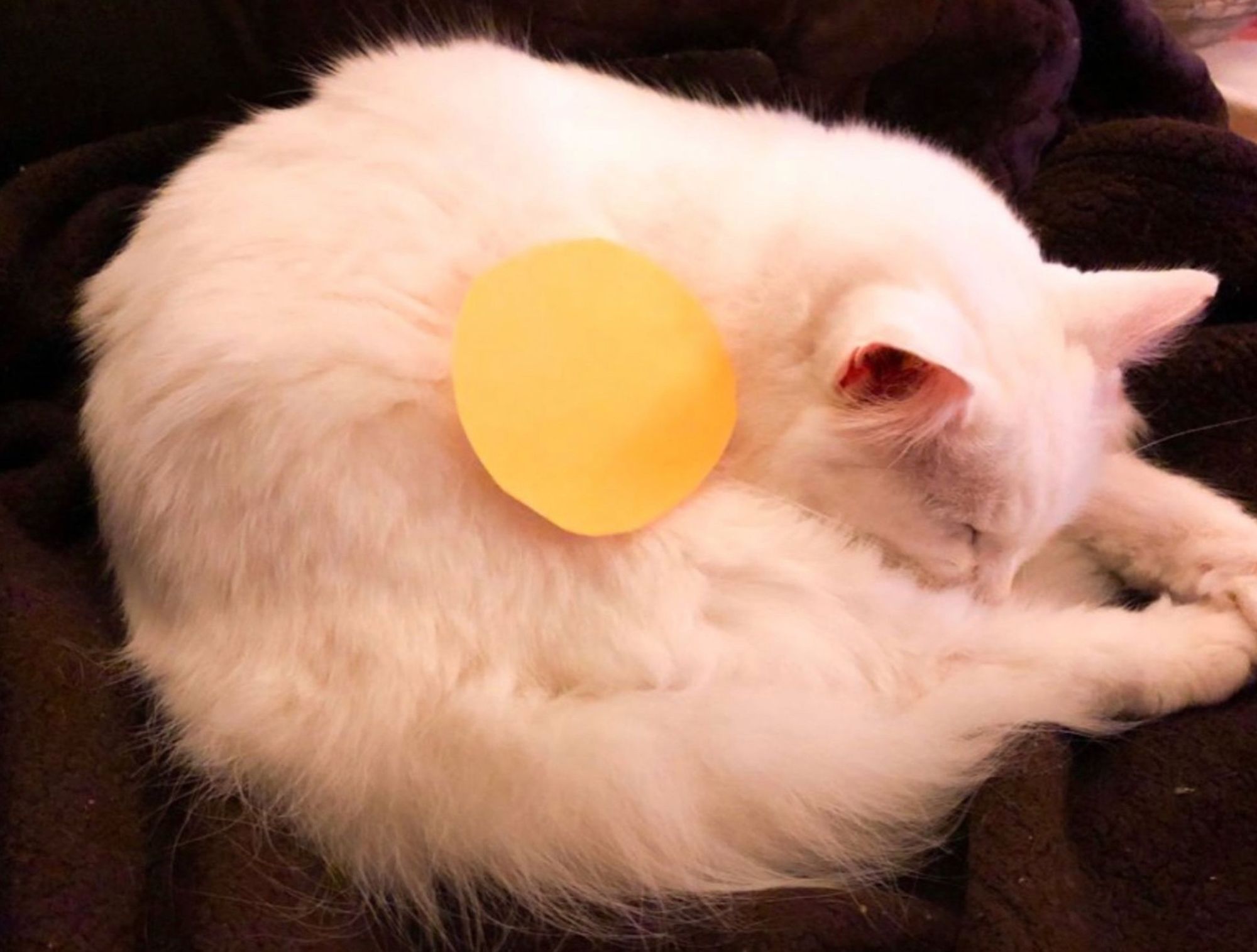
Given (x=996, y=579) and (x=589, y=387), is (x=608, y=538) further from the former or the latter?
(x=996, y=579)

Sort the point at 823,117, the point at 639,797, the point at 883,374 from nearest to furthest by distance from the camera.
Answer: the point at 639,797, the point at 883,374, the point at 823,117

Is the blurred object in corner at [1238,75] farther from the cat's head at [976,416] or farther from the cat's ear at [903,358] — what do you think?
the cat's ear at [903,358]

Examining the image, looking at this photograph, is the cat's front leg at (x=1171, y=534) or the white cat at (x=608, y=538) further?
the cat's front leg at (x=1171, y=534)

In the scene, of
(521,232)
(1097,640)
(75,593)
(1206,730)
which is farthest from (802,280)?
(75,593)

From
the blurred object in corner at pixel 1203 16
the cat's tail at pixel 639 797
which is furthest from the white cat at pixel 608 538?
the blurred object in corner at pixel 1203 16

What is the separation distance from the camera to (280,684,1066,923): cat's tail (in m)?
0.73

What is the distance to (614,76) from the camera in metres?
1.21

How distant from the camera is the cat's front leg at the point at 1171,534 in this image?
95 cm

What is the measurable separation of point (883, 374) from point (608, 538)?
261 mm

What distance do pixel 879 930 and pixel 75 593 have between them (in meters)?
0.74

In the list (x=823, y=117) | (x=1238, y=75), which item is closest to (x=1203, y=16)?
(x=1238, y=75)

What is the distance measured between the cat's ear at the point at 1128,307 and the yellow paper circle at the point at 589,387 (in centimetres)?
34

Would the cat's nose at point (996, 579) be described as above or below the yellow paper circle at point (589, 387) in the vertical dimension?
below

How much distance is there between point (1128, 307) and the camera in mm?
932
